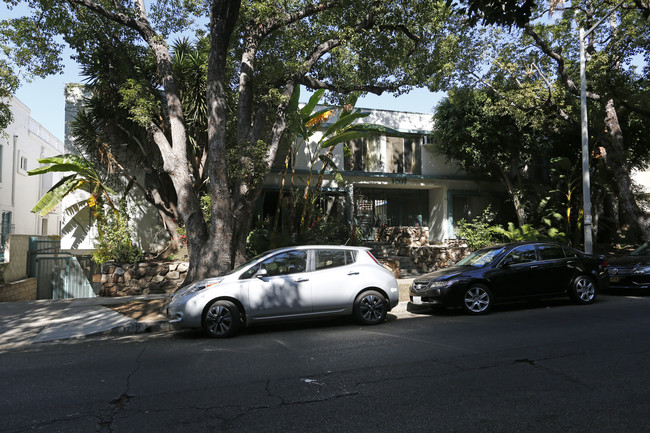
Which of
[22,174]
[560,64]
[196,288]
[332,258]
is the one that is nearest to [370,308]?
[332,258]

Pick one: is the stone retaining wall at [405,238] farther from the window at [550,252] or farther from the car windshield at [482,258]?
the window at [550,252]

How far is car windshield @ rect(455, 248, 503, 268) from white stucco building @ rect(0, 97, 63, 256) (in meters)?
18.4

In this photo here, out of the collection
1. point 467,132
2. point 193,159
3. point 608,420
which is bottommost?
point 608,420

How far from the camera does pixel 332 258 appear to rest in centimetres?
859

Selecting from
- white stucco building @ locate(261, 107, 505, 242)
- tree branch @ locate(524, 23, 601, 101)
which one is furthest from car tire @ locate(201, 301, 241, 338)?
tree branch @ locate(524, 23, 601, 101)

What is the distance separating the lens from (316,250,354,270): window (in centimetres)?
847

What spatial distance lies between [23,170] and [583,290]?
26796mm

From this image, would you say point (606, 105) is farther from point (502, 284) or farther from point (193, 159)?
point (193, 159)

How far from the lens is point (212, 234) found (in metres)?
10.2

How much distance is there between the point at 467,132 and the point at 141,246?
13.0m

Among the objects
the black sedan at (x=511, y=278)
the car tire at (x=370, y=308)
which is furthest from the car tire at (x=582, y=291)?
the car tire at (x=370, y=308)

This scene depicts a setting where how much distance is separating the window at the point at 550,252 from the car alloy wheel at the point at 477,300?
1839mm

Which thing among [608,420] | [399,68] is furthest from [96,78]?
[608,420]

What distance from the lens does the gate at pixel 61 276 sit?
1516cm
